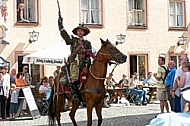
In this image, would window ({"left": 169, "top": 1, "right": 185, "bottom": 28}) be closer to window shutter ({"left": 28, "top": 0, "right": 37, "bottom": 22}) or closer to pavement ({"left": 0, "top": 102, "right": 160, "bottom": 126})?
window shutter ({"left": 28, "top": 0, "right": 37, "bottom": 22})

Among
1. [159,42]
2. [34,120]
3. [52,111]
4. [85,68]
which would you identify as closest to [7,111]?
[34,120]

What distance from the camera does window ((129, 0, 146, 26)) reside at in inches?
986

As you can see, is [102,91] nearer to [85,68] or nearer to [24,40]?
[85,68]

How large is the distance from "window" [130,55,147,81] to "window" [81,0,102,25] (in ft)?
9.11

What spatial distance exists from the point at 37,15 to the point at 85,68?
38.2ft

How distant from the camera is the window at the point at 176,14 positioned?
86.3 feet

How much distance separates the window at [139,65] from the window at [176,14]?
8.49ft

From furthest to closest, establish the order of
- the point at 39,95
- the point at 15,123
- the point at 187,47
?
the point at 187,47 → the point at 39,95 → the point at 15,123

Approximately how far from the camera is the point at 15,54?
2128 cm

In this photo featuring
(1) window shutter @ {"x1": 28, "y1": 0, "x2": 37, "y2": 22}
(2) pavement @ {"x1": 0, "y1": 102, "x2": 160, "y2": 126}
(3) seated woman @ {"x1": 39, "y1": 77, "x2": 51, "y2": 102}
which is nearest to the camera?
(2) pavement @ {"x1": 0, "y1": 102, "x2": 160, "y2": 126}

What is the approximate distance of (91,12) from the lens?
23.8 m

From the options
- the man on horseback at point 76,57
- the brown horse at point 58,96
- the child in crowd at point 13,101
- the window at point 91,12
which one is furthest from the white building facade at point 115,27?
the man on horseback at point 76,57

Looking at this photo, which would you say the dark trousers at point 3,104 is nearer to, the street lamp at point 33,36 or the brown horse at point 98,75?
the brown horse at point 98,75

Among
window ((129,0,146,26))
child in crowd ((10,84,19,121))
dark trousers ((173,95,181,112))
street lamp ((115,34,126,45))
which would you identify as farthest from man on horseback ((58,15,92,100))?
window ((129,0,146,26))
